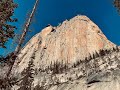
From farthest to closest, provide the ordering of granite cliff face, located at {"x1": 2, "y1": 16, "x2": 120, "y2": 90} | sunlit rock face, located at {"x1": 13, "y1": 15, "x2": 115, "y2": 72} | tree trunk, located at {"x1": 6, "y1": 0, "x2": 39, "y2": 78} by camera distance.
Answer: sunlit rock face, located at {"x1": 13, "y1": 15, "x2": 115, "y2": 72} → granite cliff face, located at {"x1": 2, "y1": 16, "x2": 120, "y2": 90} → tree trunk, located at {"x1": 6, "y1": 0, "x2": 39, "y2": 78}

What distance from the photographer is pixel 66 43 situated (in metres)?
126

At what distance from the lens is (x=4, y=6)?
22141mm

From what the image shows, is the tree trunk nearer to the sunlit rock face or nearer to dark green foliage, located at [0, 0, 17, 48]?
dark green foliage, located at [0, 0, 17, 48]

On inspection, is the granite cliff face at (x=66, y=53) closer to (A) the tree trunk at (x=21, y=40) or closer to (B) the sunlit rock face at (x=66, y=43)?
(B) the sunlit rock face at (x=66, y=43)

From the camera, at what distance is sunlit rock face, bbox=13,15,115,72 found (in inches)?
4547

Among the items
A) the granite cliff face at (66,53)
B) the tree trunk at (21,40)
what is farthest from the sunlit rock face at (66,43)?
the tree trunk at (21,40)

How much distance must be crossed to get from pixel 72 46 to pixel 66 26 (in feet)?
58.7

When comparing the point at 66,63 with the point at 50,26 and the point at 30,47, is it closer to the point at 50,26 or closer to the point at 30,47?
the point at 30,47

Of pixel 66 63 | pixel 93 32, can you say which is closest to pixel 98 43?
pixel 93 32

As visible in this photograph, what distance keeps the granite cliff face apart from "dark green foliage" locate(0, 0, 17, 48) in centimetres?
4913

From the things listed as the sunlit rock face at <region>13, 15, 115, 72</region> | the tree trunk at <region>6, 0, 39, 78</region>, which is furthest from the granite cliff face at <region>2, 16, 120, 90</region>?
the tree trunk at <region>6, 0, 39, 78</region>

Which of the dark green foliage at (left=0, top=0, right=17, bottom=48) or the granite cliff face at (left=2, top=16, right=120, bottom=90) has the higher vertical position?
the granite cliff face at (left=2, top=16, right=120, bottom=90)

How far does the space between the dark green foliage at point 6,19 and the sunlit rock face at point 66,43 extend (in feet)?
289

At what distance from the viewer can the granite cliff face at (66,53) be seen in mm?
81250
